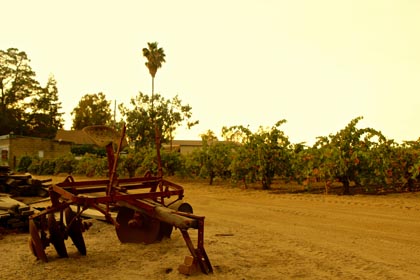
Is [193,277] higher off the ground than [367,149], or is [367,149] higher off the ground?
[367,149]

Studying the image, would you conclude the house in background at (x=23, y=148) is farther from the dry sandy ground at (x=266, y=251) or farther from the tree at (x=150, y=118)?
the dry sandy ground at (x=266, y=251)

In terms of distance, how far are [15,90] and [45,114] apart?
17.3 feet

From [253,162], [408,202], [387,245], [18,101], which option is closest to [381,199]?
[408,202]

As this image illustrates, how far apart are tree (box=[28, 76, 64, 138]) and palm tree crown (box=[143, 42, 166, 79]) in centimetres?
2369

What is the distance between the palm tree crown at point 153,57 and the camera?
4894 cm

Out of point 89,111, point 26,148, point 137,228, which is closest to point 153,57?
point 26,148

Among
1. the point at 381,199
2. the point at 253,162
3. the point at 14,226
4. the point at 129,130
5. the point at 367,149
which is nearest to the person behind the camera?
the point at 14,226

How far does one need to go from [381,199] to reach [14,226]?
10404 millimetres

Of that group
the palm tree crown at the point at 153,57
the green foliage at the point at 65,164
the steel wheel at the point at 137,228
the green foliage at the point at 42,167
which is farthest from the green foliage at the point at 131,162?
the palm tree crown at the point at 153,57

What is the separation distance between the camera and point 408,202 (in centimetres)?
1299

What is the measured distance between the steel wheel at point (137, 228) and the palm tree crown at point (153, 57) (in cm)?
4284

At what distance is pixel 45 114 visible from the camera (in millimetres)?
65688

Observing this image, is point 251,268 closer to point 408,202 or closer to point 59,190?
point 59,190

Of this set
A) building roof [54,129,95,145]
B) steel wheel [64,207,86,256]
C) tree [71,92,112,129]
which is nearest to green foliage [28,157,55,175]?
steel wheel [64,207,86,256]
